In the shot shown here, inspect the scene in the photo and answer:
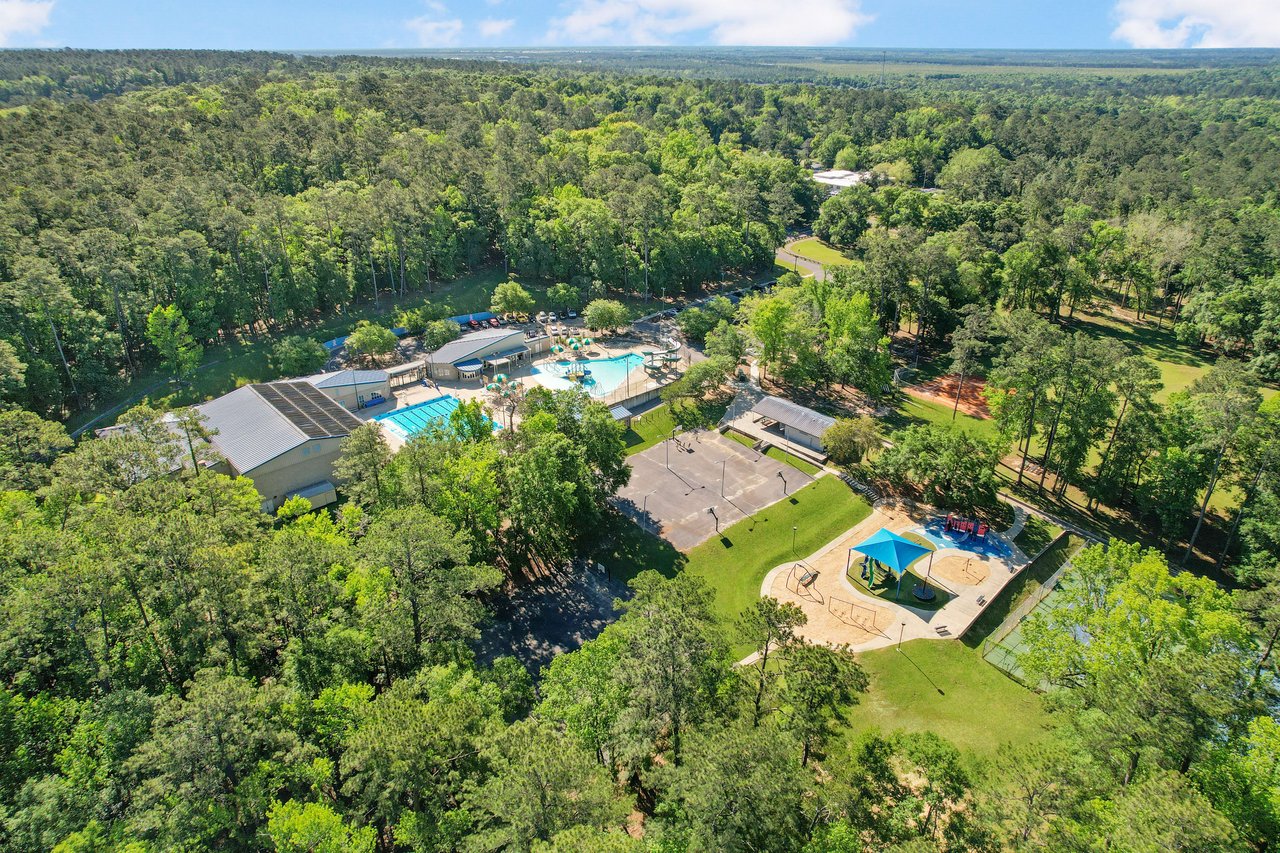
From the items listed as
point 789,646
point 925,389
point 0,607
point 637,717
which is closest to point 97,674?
point 0,607

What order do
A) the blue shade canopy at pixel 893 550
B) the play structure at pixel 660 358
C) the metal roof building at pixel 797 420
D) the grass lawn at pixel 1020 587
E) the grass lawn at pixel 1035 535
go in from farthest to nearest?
the play structure at pixel 660 358
the metal roof building at pixel 797 420
the grass lawn at pixel 1035 535
the blue shade canopy at pixel 893 550
the grass lawn at pixel 1020 587

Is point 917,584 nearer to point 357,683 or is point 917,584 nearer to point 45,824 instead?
point 357,683

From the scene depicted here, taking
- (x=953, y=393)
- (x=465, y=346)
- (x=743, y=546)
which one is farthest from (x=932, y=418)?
(x=465, y=346)

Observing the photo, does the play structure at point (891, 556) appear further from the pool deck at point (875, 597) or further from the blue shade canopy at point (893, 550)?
the pool deck at point (875, 597)

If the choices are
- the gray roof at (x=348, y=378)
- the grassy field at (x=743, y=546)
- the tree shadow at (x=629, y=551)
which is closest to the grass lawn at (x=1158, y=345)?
the grassy field at (x=743, y=546)

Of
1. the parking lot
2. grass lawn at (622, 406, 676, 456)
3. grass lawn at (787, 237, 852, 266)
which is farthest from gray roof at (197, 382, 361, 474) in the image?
grass lawn at (787, 237, 852, 266)

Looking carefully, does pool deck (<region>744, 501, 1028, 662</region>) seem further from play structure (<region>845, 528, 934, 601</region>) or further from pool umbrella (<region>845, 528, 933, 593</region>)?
pool umbrella (<region>845, 528, 933, 593</region>)
